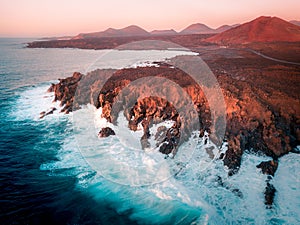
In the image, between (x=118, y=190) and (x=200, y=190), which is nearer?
(x=200, y=190)

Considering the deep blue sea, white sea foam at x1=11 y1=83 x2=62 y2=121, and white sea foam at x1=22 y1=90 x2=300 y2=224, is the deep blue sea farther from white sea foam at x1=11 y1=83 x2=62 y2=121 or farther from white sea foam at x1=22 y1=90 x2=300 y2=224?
white sea foam at x1=11 y1=83 x2=62 y2=121

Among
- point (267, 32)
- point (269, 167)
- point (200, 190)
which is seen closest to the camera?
point (200, 190)

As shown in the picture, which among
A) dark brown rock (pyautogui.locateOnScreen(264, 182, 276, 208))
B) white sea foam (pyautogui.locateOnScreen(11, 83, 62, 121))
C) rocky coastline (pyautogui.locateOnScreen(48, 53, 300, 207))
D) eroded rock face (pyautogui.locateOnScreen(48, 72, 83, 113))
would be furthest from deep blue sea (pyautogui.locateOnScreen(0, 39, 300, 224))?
eroded rock face (pyautogui.locateOnScreen(48, 72, 83, 113))

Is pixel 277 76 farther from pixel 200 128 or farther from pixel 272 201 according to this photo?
pixel 272 201

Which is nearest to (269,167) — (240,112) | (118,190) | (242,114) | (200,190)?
(200,190)

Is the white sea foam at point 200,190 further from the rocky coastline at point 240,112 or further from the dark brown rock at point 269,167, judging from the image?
the rocky coastline at point 240,112

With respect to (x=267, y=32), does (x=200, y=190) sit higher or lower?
lower

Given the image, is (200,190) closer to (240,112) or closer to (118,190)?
(118,190)

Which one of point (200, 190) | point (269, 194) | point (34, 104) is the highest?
point (34, 104)

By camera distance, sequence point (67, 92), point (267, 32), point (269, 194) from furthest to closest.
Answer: point (267, 32) → point (67, 92) → point (269, 194)

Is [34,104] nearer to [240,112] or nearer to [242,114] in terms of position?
[240,112]
